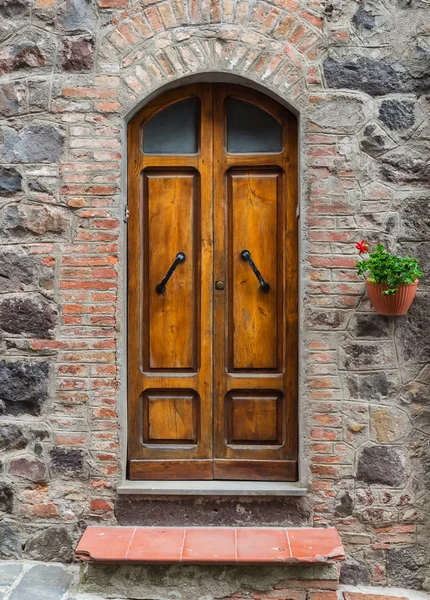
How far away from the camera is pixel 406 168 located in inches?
121

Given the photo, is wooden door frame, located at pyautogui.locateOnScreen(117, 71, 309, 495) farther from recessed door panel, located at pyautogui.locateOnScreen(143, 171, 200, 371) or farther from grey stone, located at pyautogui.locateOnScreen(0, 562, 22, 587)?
grey stone, located at pyautogui.locateOnScreen(0, 562, 22, 587)

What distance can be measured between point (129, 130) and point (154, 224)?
60 centimetres

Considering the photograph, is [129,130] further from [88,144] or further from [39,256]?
[39,256]

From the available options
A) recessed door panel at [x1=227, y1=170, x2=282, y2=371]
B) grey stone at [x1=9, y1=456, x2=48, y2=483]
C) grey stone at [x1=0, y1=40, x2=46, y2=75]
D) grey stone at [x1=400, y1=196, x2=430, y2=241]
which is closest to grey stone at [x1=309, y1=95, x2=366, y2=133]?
recessed door panel at [x1=227, y1=170, x2=282, y2=371]

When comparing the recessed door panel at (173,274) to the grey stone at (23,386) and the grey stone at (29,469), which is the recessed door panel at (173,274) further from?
the grey stone at (29,469)

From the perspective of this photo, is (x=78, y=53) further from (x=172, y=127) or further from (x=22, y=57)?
(x=172, y=127)

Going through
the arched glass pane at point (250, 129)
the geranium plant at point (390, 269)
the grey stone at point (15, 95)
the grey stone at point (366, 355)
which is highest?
the grey stone at point (15, 95)

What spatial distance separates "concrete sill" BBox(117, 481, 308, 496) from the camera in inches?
122

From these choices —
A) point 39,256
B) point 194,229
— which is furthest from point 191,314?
point 39,256

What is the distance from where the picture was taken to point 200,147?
10.7ft

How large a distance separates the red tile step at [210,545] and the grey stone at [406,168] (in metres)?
2.05

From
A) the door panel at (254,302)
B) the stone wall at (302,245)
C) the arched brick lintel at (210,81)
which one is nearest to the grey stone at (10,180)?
the stone wall at (302,245)

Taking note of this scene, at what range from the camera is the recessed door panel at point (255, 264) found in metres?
3.27

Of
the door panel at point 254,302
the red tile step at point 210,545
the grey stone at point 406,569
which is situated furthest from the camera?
the door panel at point 254,302
